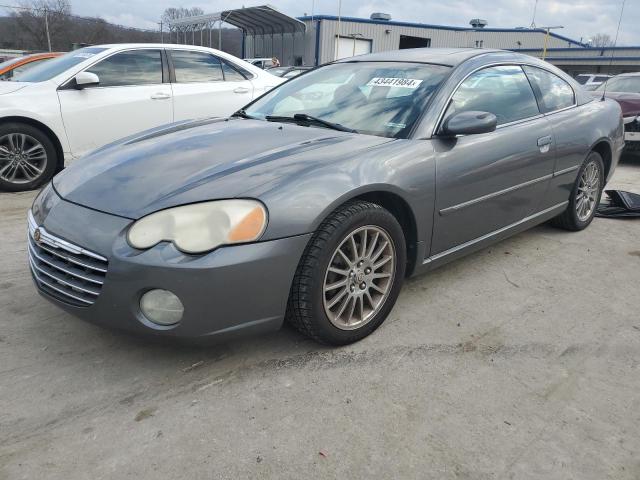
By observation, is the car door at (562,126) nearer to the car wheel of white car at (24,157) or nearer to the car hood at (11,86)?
the car wheel of white car at (24,157)

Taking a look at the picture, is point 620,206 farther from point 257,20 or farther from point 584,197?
point 257,20

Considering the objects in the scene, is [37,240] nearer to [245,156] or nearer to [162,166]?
[162,166]

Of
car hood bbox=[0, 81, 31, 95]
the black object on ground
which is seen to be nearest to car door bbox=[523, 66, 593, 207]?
the black object on ground

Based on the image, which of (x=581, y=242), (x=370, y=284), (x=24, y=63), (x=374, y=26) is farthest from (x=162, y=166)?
Result: (x=374, y=26)

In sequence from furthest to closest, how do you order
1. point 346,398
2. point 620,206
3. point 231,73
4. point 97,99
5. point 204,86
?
1. point 231,73
2. point 204,86
3. point 97,99
4. point 620,206
5. point 346,398

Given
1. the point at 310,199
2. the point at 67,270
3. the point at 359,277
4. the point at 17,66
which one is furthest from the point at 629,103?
the point at 17,66

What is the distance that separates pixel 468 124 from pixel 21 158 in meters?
4.49

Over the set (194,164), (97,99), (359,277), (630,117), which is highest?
(194,164)

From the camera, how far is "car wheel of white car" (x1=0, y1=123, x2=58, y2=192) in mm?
5203

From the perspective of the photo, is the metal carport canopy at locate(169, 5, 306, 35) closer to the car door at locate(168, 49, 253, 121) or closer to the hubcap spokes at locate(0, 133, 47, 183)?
the car door at locate(168, 49, 253, 121)

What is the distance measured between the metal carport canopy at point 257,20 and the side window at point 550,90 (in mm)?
26642

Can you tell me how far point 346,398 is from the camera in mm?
2213

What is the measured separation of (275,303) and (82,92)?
430 cm

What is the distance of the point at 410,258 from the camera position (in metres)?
2.91
